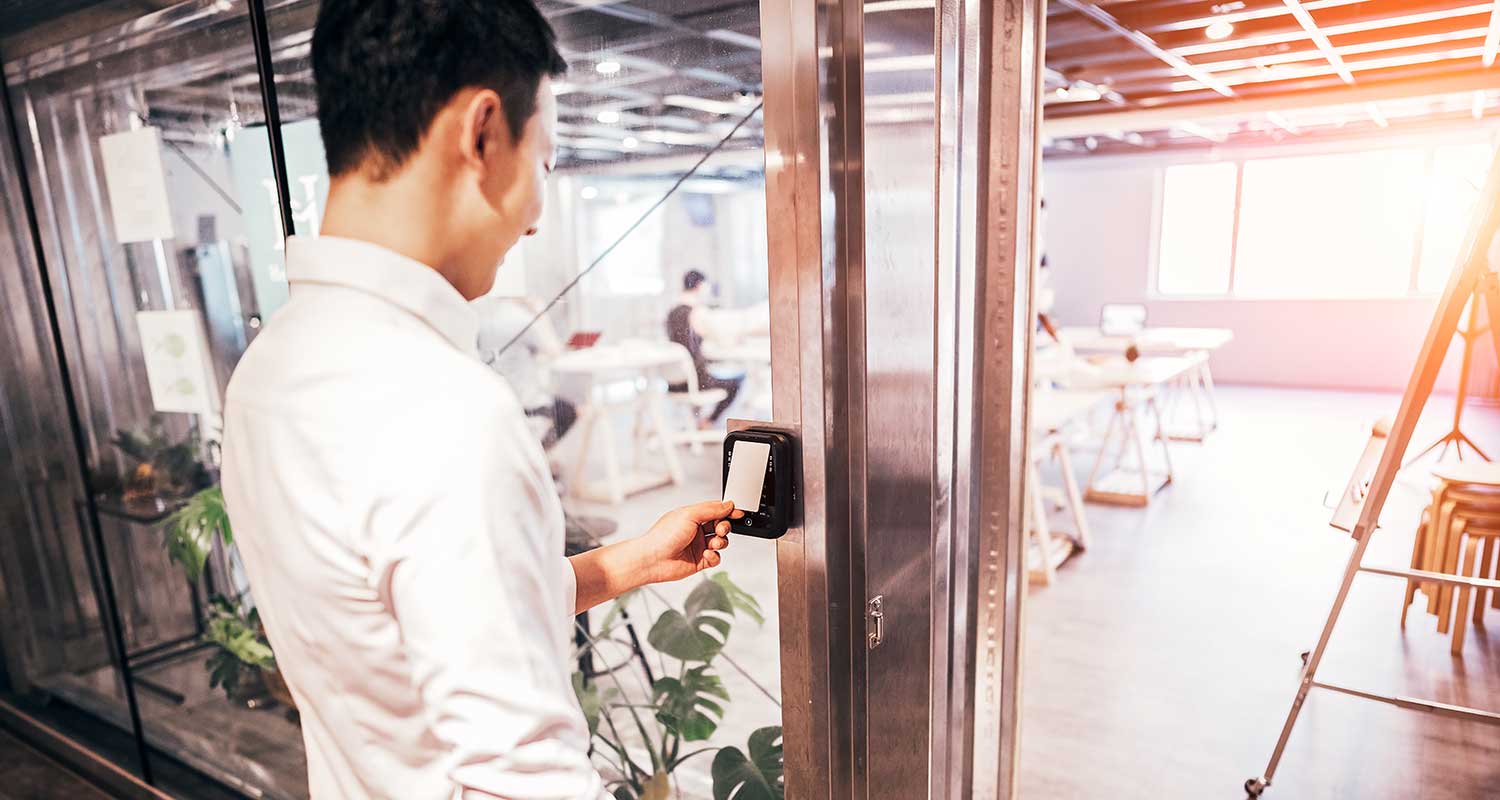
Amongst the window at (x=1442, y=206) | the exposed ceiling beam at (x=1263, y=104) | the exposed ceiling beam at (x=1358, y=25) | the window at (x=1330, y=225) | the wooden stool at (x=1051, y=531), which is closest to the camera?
the exposed ceiling beam at (x=1358, y=25)

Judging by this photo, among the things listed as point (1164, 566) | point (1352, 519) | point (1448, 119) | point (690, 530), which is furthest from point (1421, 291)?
point (690, 530)

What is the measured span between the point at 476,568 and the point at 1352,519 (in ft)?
7.55

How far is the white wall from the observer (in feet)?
26.5

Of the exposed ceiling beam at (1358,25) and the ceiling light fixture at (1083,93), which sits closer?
the exposed ceiling beam at (1358,25)

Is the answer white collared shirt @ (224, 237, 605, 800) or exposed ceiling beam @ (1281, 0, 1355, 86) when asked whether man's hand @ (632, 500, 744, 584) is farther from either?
exposed ceiling beam @ (1281, 0, 1355, 86)

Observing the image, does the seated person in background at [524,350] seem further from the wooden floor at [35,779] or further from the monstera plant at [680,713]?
the wooden floor at [35,779]

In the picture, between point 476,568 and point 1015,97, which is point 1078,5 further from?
point 476,568

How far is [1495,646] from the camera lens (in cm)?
304

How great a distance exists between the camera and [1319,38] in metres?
3.22

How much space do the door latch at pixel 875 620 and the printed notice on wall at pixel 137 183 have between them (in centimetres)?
188

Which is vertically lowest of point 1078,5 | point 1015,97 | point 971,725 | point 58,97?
Result: point 971,725

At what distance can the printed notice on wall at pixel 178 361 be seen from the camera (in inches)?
84.7

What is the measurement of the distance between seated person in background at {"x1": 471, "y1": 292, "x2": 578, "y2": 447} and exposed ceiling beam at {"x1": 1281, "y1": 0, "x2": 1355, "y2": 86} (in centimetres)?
252

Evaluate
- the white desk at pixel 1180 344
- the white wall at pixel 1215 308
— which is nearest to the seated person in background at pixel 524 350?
the white desk at pixel 1180 344
